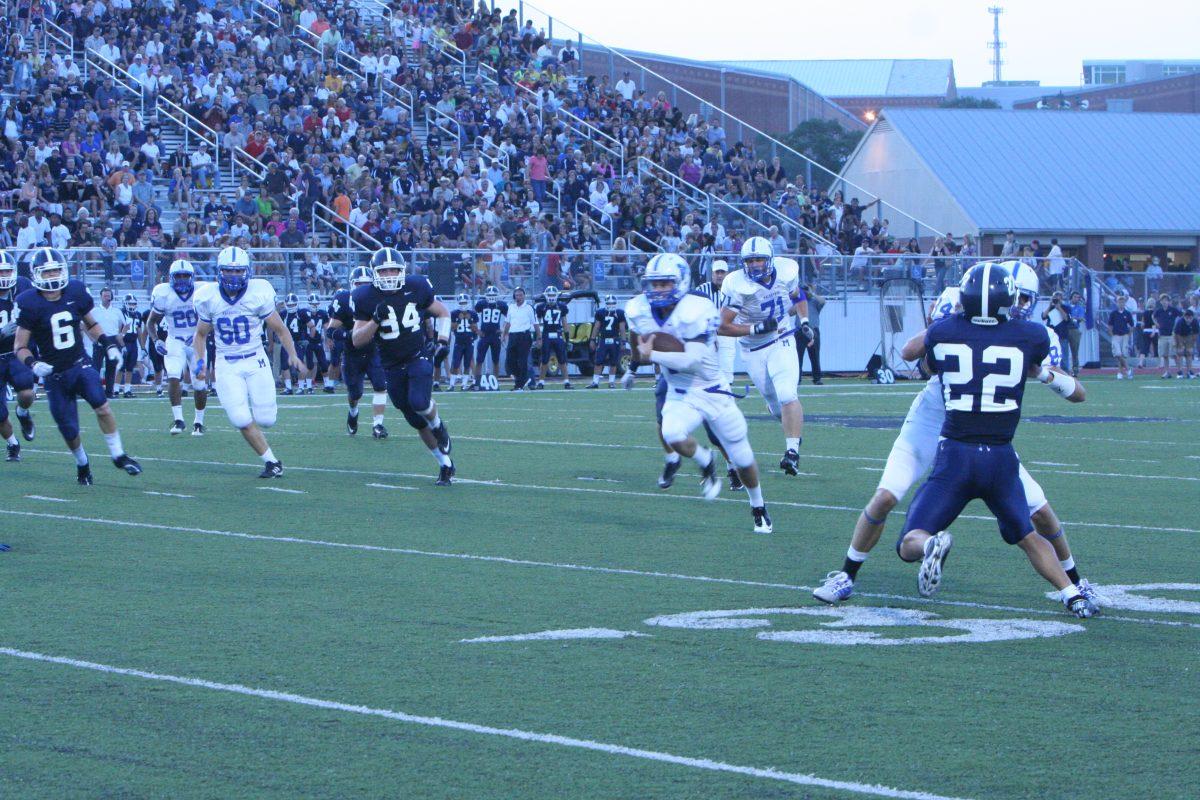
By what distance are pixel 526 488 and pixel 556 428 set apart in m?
5.67

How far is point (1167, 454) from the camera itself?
15.0m

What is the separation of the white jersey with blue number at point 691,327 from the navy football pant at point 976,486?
3267mm

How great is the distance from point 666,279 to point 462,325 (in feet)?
55.4

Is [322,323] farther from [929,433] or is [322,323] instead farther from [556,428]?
[929,433]

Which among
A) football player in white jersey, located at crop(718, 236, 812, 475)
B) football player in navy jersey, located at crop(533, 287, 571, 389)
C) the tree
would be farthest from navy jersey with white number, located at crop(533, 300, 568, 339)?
the tree

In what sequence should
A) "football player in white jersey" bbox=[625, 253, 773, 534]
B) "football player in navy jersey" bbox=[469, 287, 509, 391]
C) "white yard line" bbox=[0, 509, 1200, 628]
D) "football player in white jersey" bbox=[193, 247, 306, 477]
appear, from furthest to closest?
"football player in navy jersey" bbox=[469, 287, 509, 391]
"football player in white jersey" bbox=[193, 247, 306, 477]
"football player in white jersey" bbox=[625, 253, 773, 534]
"white yard line" bbox=[0, 509, 1200, 628]

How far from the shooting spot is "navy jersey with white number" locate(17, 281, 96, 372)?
1291cm

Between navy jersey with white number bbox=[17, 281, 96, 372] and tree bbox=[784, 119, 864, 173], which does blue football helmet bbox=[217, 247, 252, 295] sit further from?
tree bbox=[784, 119, 864, 173]

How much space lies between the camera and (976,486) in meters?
6.98

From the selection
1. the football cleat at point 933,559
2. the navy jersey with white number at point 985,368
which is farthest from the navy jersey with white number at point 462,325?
the navy jersey with white number at point 985,368

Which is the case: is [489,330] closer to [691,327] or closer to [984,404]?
[691,327]

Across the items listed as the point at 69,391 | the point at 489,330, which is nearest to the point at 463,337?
the point at 489,330

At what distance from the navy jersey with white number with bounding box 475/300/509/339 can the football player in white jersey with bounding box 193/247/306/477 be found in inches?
519

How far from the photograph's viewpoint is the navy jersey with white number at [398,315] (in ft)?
42.5
